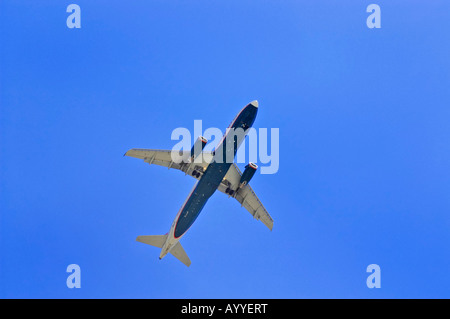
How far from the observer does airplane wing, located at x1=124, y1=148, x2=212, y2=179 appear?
153 feet

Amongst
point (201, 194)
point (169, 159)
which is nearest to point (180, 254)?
point (201, 194)

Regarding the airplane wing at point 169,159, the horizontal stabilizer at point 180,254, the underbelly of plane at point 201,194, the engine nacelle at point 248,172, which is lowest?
the horizontal stabilizer at point 180,254

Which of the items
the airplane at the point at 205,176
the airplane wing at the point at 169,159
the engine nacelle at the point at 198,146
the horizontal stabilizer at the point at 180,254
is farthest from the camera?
the horizontal stabilizer at the point at 180,254

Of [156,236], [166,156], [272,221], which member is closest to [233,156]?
[166,156]

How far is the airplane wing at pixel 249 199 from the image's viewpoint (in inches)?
1986

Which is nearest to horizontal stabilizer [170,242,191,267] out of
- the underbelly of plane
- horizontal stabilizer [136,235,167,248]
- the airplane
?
the airplane

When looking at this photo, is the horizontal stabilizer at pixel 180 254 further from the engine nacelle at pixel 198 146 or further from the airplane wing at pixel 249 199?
the engine nacelle at pixel 198 146

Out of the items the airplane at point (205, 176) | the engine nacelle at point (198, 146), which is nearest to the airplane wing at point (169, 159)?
the airplane at point (205, 176)

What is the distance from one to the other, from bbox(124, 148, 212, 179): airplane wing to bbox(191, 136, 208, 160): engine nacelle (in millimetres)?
967

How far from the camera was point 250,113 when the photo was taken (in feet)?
139

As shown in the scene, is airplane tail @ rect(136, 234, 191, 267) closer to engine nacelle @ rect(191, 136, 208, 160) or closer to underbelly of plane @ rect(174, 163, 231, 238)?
underbelly of plane @ rect(174, 163, 231, 238)

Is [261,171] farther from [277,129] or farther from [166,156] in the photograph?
[166,156]

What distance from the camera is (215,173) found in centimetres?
4403

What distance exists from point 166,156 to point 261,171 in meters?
10.4
